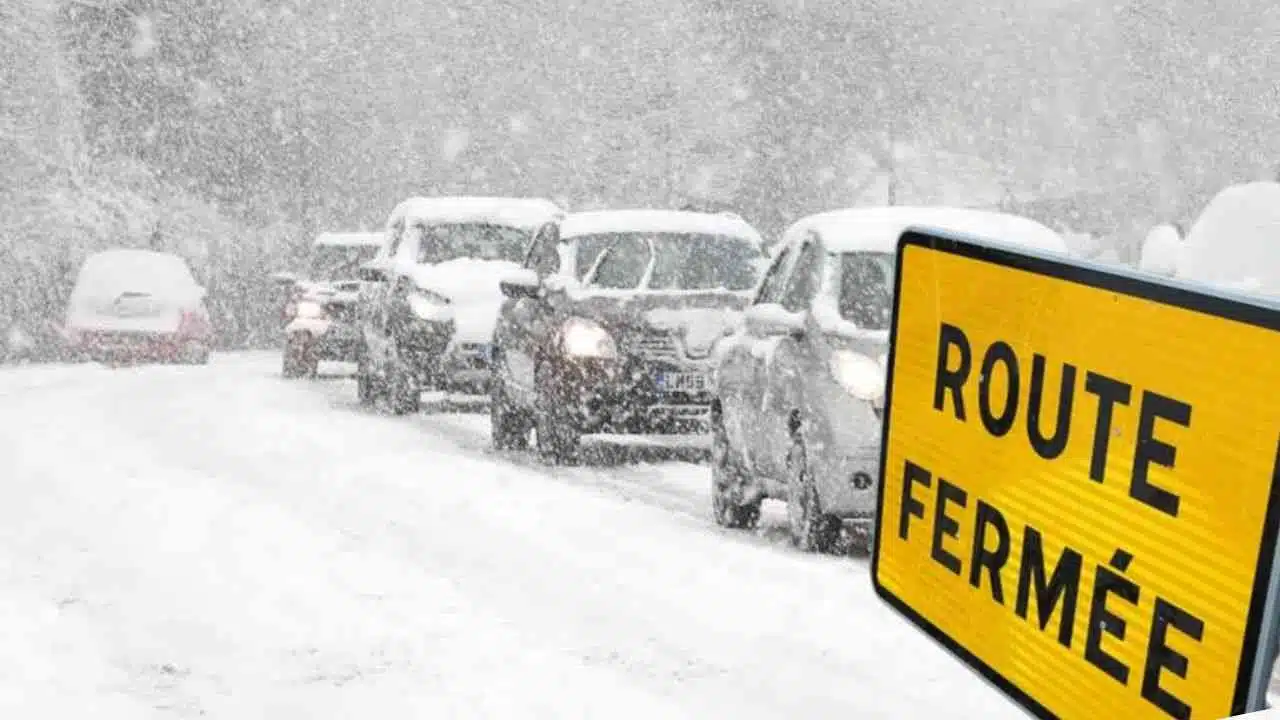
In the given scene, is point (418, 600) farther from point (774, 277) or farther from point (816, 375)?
point (774, 277)

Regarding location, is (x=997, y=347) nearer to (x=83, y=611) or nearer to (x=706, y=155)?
(x=83, y=611)

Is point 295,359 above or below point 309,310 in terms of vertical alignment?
below

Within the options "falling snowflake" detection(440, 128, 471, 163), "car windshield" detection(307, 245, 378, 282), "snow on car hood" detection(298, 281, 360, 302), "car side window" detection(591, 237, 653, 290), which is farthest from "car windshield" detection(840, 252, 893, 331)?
"falling snowflake" detection(440, 128, 471, 163)

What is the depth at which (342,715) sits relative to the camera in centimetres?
588

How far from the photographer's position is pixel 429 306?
666 inches

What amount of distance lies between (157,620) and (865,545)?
3902mm

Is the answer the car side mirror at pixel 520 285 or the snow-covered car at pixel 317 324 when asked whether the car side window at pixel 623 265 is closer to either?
the car side mirror at pixel 520 285

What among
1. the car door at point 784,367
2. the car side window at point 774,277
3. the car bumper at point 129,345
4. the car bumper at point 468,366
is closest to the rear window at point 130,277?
the car bumper at point 129,345

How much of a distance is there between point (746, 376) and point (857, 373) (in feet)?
4.06

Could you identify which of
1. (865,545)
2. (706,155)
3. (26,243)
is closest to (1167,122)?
(706,155)

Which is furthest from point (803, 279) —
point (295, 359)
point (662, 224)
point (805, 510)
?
point (295, 359)

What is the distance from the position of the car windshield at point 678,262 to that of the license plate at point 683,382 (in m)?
0.80

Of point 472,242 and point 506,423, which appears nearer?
point 506,423

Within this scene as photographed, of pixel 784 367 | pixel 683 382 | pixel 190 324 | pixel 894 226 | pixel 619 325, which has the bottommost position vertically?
pixel 190 324
